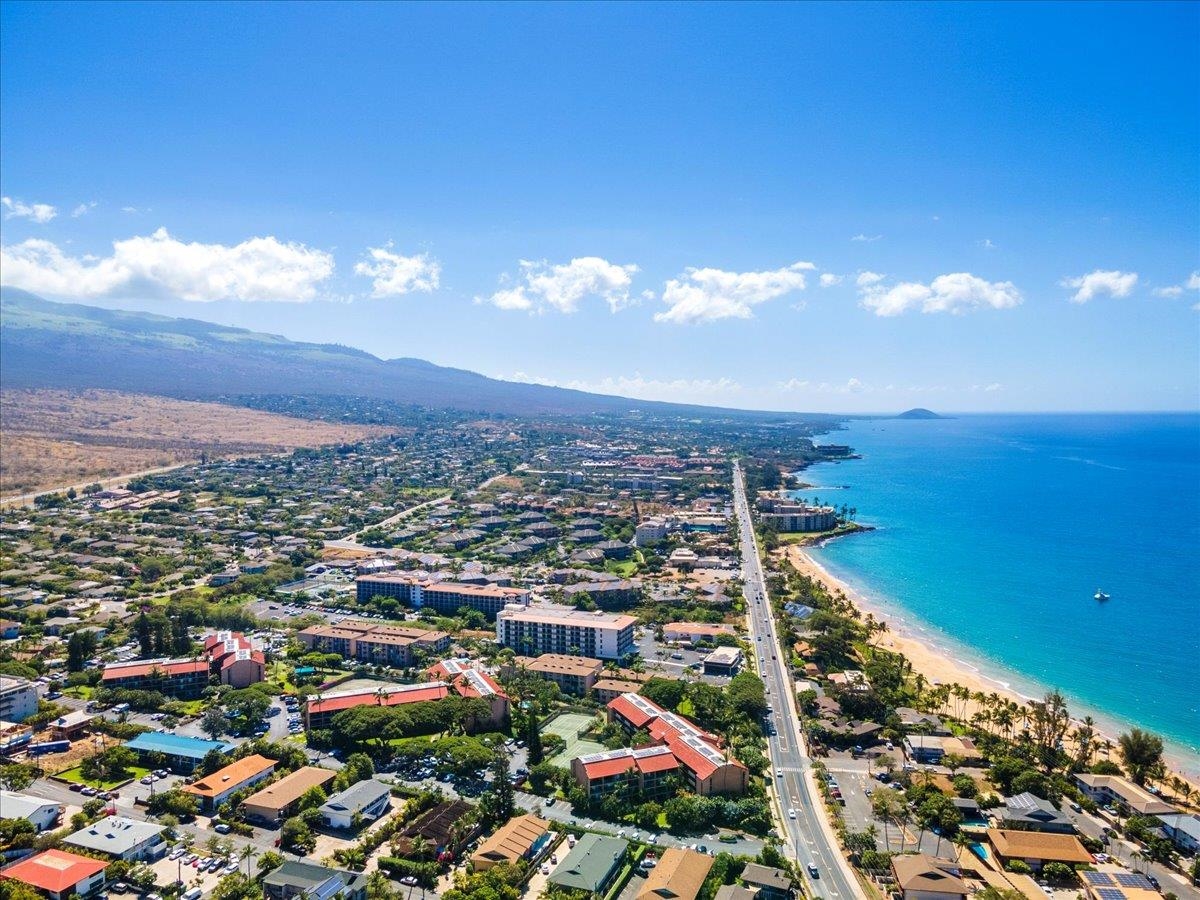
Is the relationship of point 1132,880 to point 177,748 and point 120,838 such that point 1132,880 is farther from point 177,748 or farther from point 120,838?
point 177,748

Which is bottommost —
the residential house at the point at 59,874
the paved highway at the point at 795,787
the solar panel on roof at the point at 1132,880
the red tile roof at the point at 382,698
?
the paved highway at the point at 795,787

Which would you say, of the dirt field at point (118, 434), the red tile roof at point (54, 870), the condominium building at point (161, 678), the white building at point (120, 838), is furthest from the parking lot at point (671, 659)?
the dirt field at point (118, 434)

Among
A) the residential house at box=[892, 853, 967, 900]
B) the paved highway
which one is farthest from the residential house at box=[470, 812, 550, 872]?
the residential house at box=[892, 853, 967, 900]

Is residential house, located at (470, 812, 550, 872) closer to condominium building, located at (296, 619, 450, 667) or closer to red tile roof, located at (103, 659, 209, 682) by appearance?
condominium building, located at (296, 619, 450, 667)

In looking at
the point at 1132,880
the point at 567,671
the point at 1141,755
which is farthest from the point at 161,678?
the point at 1141,755

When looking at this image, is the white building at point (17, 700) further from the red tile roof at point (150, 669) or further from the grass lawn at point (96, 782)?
the grass lawn at point (96, 782)

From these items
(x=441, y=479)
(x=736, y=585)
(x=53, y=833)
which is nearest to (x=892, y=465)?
(x=441, y=479)
